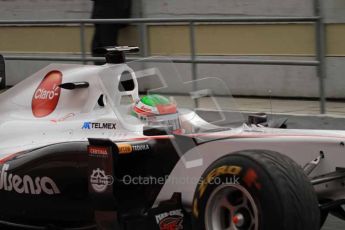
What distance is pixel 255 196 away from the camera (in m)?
4.11

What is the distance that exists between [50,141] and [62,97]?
450mm

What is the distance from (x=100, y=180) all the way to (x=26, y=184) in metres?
0.87

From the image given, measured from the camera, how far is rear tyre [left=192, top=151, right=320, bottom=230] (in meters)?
4.00

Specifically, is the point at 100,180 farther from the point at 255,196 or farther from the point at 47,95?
the point at 47,95

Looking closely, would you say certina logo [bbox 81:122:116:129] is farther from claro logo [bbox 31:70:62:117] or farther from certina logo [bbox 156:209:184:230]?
certina logo [bbox 156:209:184:230]

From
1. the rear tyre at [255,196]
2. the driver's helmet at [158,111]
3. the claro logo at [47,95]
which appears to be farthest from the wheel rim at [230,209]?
the claro logo at [47,95]

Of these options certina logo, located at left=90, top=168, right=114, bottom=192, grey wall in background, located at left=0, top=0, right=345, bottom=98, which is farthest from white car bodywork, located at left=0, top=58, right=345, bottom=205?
grey wall in background, located at left=0, top=0, right=345, bottom=98

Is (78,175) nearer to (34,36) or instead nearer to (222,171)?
(222,171)

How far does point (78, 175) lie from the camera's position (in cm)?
521

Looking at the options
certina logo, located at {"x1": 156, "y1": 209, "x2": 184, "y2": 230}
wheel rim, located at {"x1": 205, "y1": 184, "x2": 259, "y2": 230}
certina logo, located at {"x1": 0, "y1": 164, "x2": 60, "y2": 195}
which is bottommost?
certina logo, located at {"x1": 156, "y1": 209, "x2": 184, "y2": 230}

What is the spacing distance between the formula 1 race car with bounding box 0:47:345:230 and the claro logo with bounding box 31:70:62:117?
0.04 ft

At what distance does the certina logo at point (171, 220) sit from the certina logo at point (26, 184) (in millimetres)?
940

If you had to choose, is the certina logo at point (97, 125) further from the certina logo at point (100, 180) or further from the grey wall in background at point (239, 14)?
the grey wall in background at point (239, 14)

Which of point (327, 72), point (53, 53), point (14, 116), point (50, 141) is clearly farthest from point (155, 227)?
point (53, 53)
